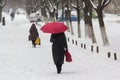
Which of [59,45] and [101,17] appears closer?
[59,45]

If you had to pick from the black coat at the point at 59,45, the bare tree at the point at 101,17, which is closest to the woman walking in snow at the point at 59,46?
the black coat at the point at 59,45

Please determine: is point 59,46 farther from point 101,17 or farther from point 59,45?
point 101,17

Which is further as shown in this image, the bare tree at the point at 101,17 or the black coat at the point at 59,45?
the bare tree at the point at 101,17

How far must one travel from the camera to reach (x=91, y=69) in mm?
16328

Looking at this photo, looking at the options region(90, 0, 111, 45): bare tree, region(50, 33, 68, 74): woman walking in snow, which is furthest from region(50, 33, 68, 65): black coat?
region(90, 0, 111, 45): bare tree

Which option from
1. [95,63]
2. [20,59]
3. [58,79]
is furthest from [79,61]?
[58,79]

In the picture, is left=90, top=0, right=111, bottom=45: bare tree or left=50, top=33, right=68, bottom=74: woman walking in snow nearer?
left=50, top=33, right=68, bottom=74: woman walking in snow

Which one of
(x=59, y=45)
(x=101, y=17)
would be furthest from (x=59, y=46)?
(x=101, y=17)

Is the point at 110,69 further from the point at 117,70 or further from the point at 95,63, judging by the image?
the point at 95,63

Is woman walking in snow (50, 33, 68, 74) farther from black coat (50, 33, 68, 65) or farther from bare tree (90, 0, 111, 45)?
bare tree (90, 0, 111, 45)

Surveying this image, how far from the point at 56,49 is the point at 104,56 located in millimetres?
6465

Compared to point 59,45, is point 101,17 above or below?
above

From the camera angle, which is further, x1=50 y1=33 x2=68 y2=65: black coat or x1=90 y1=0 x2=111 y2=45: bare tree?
x1=90 y1=0 x2=111 y2=45: bare tree

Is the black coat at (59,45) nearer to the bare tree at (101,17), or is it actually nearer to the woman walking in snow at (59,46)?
the woman walking in snow at (59,46)
